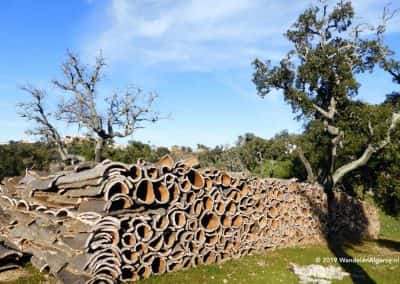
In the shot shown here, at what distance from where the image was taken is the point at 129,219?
7.42m

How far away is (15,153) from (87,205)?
129 feet

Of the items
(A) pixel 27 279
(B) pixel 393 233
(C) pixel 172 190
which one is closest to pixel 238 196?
(C) pixel 172 190

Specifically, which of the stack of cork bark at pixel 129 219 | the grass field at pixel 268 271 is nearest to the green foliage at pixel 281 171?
the grass field at pixel 268 271

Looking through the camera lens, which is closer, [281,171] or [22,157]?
[281,171]

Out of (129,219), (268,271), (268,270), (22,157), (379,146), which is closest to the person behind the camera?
(129,219)

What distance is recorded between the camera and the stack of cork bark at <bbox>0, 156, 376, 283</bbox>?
22.7ft

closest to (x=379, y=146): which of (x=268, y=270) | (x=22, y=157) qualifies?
(x=268, y=270)

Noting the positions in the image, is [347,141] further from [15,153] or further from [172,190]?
[15,153]

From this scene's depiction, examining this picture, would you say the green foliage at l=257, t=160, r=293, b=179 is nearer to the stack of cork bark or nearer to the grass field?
the grass field

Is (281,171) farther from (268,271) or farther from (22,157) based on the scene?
(22,157)

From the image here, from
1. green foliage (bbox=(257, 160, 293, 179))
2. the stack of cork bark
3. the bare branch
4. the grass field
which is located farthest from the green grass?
green foliage (bbox=(257, 160, 293, 179))

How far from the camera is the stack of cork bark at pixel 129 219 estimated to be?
693 centimetres

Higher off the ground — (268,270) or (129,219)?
(129,219)

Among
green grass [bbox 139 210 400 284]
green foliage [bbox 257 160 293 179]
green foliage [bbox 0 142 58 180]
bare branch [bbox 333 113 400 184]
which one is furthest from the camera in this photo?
green foliage [bbox 0 142 58 180]
